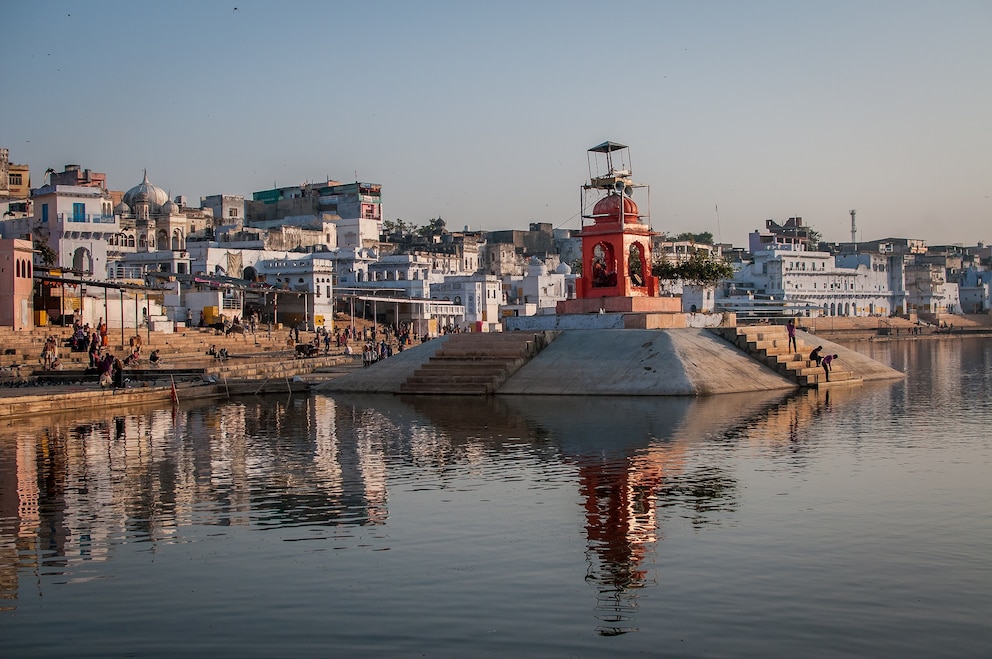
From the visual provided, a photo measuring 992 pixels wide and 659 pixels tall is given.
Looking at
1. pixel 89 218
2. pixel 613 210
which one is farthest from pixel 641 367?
pixel 89 218

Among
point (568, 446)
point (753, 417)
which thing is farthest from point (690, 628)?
point (753, 417)

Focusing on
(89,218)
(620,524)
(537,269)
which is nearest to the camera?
(620,524)

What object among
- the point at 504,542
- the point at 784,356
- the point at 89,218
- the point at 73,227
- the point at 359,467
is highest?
the point at 89,218

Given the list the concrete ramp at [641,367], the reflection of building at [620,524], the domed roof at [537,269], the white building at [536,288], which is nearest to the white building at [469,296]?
the white building at [536,288]

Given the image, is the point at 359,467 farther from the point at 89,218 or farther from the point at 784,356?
the point at 89,218

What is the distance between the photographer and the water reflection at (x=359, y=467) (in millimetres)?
14977

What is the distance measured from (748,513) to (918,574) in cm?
371

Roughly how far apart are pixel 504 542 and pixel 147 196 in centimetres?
8952

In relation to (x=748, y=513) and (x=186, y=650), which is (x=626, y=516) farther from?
(x=186, y=650)

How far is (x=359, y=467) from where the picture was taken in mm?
21641

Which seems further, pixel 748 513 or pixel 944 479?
pixel 944 479

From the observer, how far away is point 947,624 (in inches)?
429

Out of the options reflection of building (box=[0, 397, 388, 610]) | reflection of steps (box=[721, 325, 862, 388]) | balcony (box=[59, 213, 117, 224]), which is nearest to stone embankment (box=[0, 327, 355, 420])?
reflection of building (box=[0, 397, 388, 610])

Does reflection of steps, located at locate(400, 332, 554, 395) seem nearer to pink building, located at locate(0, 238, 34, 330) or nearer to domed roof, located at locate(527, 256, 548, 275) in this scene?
pink building, located at locate(0, 238, 34, 330)
